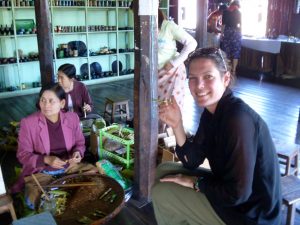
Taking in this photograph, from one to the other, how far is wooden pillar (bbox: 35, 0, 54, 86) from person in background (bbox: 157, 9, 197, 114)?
3.91 ft

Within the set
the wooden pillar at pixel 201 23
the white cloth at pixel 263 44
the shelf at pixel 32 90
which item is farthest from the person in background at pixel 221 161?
the white cloth at pixel 263 44

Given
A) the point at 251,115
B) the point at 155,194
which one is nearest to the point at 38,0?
the point at 155,194

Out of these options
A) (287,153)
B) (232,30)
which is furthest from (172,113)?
(232,30)

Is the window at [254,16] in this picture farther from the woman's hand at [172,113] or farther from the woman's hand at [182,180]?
the woman's hand at [182,180]

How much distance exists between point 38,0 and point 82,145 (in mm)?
1708

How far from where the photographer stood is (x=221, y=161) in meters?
1.43

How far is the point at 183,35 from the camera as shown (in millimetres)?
2914

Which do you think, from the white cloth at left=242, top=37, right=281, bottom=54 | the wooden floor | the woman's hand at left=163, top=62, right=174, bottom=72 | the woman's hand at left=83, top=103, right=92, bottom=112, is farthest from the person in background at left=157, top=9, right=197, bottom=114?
the white cloth at left=242, top=37, right=281, bottom=54

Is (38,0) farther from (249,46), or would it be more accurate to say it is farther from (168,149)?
(249,46)

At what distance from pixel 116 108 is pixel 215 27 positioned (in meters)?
4.58

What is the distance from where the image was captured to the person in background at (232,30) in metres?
6.47

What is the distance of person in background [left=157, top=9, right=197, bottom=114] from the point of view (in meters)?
2.91

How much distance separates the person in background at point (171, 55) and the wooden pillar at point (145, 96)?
0.66 meters

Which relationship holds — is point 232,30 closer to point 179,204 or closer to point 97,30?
point 97,30
